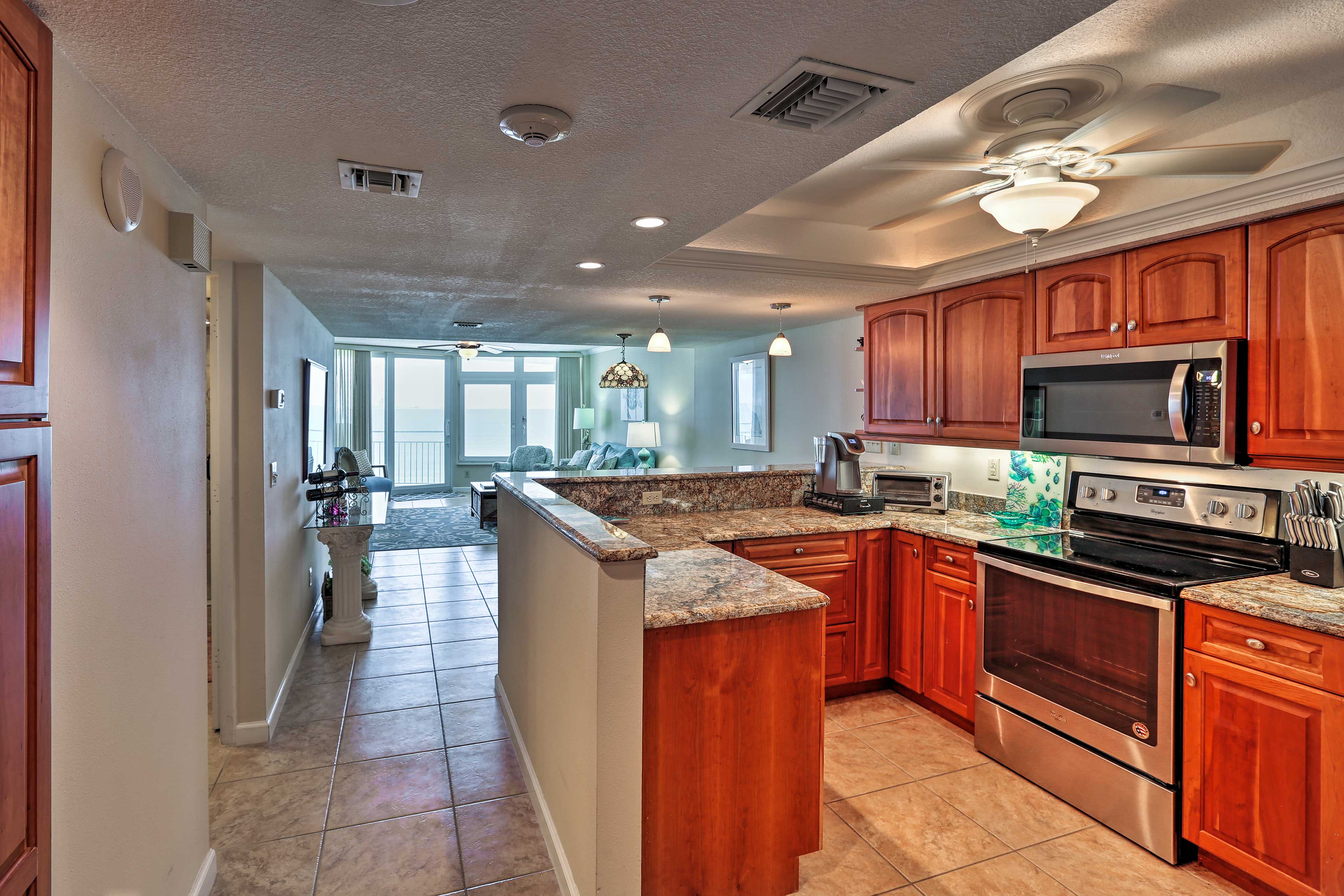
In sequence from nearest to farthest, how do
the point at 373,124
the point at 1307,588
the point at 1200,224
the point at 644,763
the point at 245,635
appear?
the point at 373,124 < the point at 644,763 < the point at 1307,588 < the point at 1200,224 < the point at 245,635

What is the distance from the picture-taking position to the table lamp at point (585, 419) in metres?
11.7

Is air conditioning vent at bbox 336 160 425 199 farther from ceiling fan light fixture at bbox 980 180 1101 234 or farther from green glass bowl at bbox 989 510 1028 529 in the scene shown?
green glass bowl at bbox 989 510 1028 529

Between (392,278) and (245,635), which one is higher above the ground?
(392,278)

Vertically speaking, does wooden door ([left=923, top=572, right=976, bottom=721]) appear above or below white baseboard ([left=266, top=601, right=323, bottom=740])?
above

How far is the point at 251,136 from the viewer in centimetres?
171

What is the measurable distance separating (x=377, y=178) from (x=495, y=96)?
679 mm

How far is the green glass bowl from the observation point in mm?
3484

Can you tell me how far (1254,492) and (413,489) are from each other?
11.1 meters

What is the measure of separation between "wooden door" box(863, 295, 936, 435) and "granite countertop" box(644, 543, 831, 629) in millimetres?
1857

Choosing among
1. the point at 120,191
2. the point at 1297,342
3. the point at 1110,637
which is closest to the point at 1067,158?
the point at 1297,342

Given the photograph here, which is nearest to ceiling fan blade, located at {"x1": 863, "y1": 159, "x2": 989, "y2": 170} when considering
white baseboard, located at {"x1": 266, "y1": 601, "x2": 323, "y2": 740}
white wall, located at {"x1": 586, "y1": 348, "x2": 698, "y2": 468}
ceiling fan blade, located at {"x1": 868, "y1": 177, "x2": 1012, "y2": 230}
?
ceiling fan blade, located at {"x1": 868, "y1": 177, "x2": 1012, "y2": 230}

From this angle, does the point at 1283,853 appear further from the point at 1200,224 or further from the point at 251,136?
the point at 251,136

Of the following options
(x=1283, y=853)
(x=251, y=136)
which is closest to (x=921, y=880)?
(x=1283, y=853)

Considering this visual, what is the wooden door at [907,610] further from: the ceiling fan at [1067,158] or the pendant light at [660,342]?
the pendant light at [660,342]
